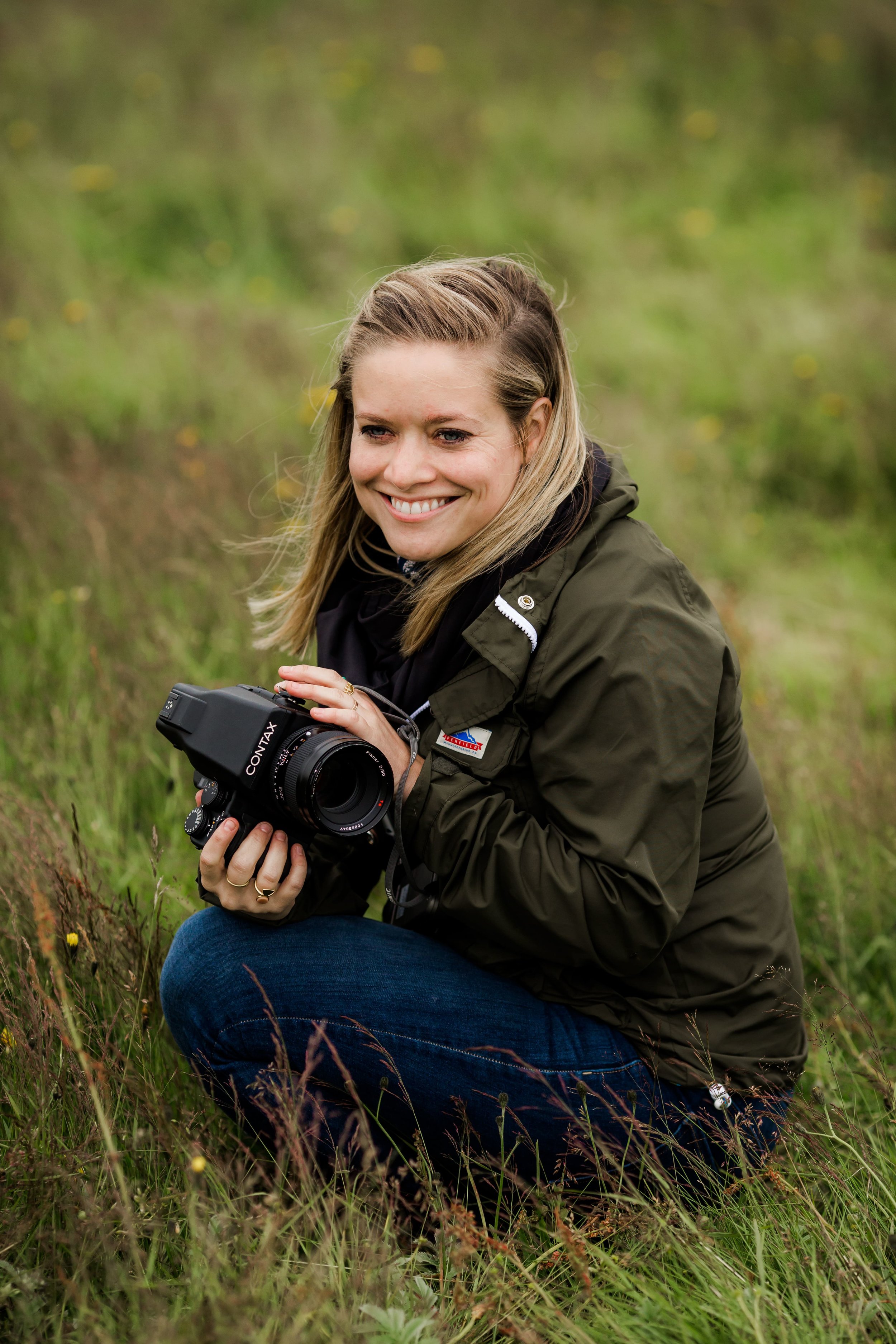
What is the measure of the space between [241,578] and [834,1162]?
2.49 meters

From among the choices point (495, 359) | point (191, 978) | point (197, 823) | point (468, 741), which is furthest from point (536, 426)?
point (191, 978)

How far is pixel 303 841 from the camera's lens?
1891 mm

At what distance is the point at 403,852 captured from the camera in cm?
186

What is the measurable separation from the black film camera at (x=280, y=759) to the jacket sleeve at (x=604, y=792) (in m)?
0.13

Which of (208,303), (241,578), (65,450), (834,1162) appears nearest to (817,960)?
(834,1162)

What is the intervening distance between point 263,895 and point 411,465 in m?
0.81

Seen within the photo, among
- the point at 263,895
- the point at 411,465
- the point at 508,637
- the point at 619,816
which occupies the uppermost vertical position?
the point at 411,465

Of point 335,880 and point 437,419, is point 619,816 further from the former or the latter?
point 437,419

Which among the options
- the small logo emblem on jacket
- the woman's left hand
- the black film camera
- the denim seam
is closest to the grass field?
the denim seam

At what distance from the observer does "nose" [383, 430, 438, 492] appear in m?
1.88

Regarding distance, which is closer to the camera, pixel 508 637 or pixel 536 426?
pixel 508 637

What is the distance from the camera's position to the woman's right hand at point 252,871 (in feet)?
5.93

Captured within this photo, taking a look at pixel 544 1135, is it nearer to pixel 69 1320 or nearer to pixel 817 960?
pixel 69 1320

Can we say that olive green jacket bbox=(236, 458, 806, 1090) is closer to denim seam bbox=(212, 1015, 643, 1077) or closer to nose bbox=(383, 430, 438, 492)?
denim seam bbox=(212, 1015, 643, 1077)
